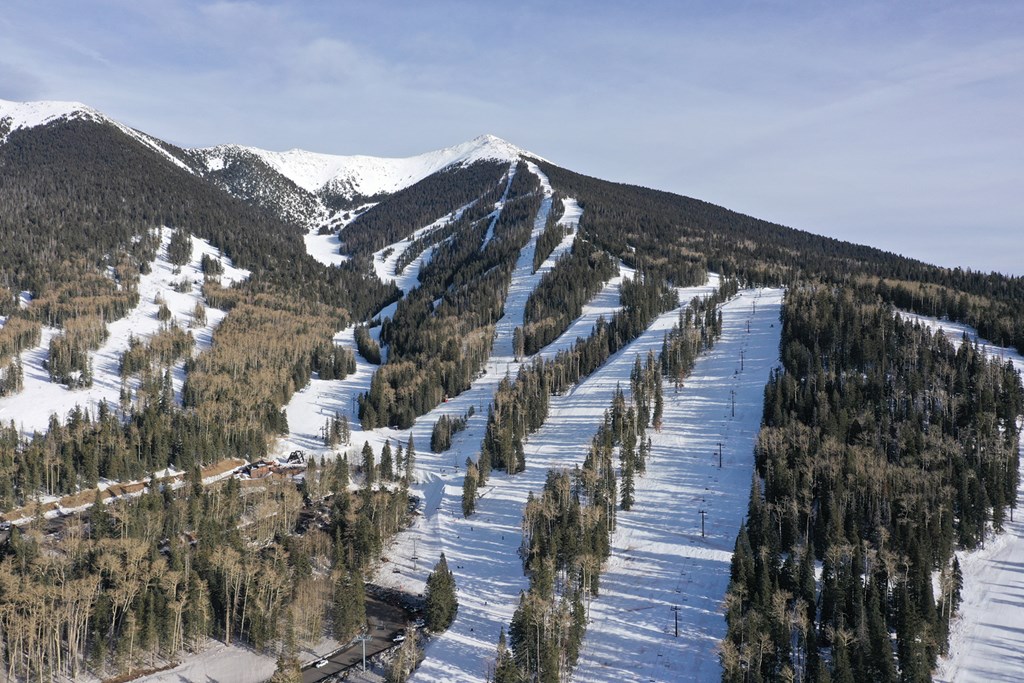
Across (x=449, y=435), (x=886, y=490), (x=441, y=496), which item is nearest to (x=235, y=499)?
(x=441, y=496)

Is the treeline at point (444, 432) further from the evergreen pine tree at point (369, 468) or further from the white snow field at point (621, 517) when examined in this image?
the evergreen pine tree at point (369, 468)

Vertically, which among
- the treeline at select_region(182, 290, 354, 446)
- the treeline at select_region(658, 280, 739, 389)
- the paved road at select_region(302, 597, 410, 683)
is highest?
the treeline at select_region(658, 280, 739, 389)

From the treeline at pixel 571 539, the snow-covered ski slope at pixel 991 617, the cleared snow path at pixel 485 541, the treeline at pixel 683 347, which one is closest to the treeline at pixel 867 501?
the snow-covered ski slope at pixel 991 617

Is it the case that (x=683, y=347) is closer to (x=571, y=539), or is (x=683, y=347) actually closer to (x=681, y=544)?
(x=681, y=544)

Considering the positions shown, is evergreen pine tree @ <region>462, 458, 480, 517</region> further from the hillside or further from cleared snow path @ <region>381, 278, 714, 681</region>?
cleared snow path @ <region>381, 278, 714, 681</region>

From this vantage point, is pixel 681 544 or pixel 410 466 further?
pixel 410 466

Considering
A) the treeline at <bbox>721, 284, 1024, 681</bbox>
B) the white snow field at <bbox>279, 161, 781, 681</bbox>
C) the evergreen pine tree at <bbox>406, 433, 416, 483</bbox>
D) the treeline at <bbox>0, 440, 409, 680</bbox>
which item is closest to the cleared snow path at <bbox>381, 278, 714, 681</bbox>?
the white snow field at <bbox>279, 161, 781, 681</bbox>

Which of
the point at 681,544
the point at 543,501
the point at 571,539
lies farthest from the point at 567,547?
the point at 681,544
